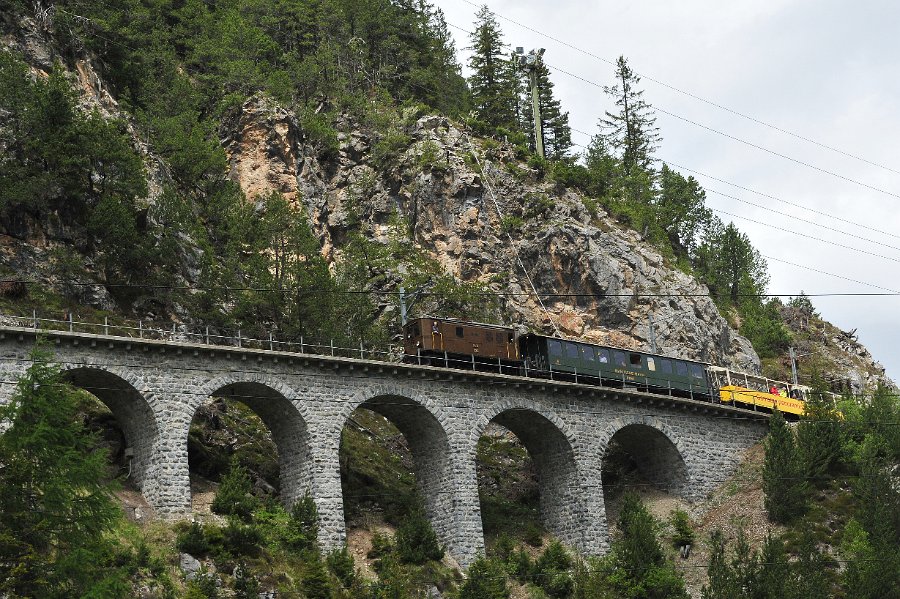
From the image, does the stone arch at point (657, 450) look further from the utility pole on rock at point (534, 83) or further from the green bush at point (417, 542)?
the utility pole on rock at point (534, 83)

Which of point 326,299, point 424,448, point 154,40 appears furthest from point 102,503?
point 154,40

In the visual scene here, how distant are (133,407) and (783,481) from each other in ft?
100

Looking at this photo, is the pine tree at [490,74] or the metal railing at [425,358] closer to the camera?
the metal railing at [425,358]

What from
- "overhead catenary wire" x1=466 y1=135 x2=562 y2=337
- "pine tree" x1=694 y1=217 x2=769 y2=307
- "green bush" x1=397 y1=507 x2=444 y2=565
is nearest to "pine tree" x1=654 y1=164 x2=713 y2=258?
"pine tree" x1=694 y1=217 x2=769 y2=307

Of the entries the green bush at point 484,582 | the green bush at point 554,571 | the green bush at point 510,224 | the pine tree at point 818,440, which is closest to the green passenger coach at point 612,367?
the pine tree at point 818,440

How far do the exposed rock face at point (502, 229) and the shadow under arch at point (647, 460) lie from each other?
493 inches

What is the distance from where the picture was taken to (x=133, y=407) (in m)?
42.0

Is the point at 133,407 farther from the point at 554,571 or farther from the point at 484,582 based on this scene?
the point at 554,571

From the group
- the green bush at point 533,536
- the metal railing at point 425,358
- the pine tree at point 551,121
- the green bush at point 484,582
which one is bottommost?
the green bush at point 484,582

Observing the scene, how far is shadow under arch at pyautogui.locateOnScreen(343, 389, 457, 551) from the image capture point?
156 feet

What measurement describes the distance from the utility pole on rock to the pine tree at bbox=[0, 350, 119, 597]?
201ft

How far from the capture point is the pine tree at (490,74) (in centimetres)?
9294

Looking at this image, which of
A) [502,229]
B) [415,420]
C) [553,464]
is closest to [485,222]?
[502,229]

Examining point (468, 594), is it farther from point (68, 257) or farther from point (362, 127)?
point (362, 127)
